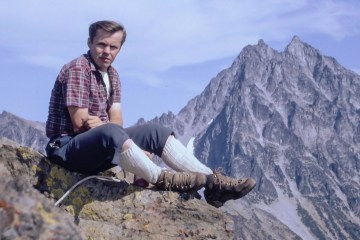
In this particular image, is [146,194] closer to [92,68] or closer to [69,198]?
[69,198]

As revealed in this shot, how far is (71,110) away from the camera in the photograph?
8750 mm

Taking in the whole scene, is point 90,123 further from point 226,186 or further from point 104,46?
point 226,186

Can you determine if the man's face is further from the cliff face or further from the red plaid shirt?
the cliff face

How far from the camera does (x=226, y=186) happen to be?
9281 millimetres

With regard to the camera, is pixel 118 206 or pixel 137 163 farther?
pixel 118 206

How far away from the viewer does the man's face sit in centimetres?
908

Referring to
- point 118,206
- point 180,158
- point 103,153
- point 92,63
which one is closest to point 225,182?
point 180,158

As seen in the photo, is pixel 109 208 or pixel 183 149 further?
pixel 183 149

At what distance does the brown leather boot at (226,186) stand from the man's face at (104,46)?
2.56 m

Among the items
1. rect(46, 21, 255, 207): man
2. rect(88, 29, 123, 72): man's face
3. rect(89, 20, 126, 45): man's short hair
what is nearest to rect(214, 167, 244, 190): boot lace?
rect(46, 21, 255, 207): man

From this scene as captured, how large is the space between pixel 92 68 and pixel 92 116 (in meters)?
A: 0.78

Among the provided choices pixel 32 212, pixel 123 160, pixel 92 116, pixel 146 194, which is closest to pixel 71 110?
pixel 92 116

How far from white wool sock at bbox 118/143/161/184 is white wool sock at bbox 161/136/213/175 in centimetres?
61

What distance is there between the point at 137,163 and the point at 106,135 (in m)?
0.67
